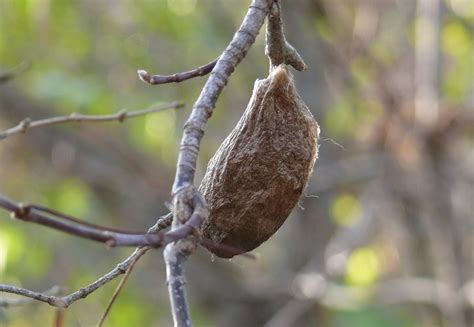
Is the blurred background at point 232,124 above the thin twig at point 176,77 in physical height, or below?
below

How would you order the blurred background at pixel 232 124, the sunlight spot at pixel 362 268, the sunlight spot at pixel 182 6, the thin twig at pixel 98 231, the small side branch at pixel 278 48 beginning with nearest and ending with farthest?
the thin twig at pixel 98 231
the small side branch at pixel 278 48
the blurred background at pixel 232 124
the sunlight spot at pixel 182 6
the sunlight spot at pixel 362 268

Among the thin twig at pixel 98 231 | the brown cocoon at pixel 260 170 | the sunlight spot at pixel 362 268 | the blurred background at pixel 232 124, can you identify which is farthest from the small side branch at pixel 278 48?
the sunlight spot at pixel 362 268

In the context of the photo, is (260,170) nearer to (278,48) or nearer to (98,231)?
(278,48)

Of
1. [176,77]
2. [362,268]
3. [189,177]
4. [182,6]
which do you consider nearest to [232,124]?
[182,6]

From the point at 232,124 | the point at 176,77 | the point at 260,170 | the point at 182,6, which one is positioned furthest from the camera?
the point at 232,124

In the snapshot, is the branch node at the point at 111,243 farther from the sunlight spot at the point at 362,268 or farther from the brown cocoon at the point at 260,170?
the sunlight spot at the point at 362,268

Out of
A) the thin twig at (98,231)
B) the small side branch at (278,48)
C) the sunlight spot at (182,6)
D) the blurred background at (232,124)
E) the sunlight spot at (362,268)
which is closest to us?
the thin twig at (98,231)
